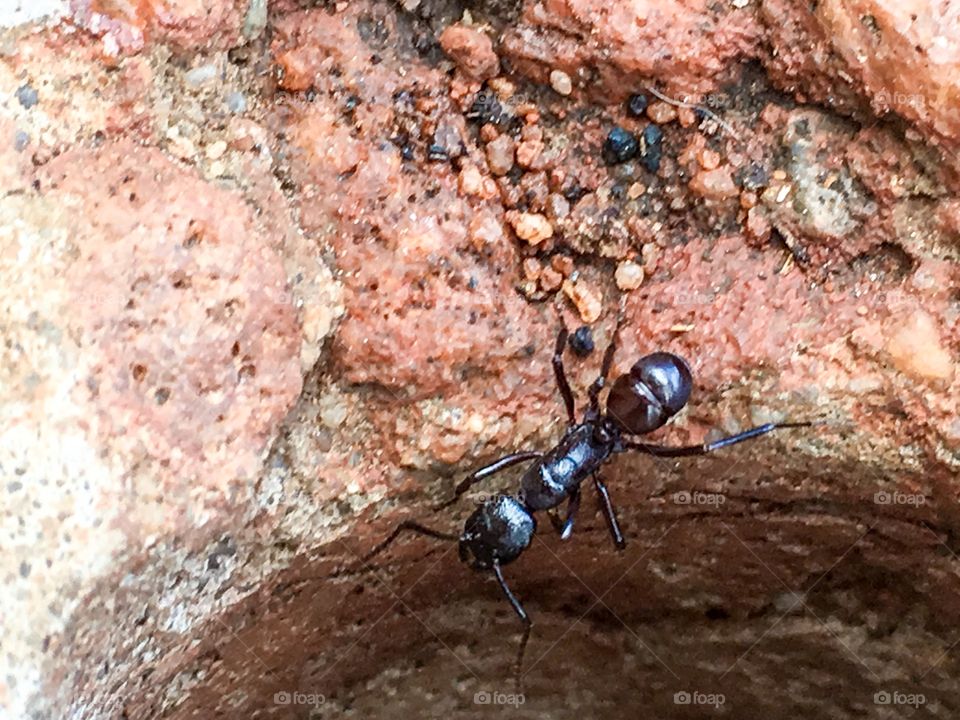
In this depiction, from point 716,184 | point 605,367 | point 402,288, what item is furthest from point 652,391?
point 402,288

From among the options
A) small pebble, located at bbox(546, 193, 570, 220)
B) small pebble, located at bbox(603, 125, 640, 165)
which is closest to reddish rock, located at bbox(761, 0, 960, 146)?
small pebble, located at bbox(603, 125, 640, 165)

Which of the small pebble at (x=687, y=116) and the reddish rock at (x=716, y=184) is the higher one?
the small pebble at (x=687, y=116)

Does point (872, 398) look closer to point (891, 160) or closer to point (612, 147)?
point (891, 160)

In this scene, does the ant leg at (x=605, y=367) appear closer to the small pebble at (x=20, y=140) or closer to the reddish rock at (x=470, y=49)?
the reddish rock at (x=470, y=49)

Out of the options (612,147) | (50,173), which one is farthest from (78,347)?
(612,147)

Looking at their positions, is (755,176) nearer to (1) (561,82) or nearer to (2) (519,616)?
(1) (561,82)

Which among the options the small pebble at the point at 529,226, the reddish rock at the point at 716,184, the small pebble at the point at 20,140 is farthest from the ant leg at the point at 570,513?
the small pebble at the point at 20,140

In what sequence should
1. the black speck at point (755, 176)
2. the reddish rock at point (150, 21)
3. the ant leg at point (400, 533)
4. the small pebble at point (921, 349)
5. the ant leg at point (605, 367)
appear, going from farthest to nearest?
the ant leg at point (400, 533)
the ant leg at point (605, 367)
the black speck at point (755, 176)
the small pebble at point (921, 349)
the reddish rock at point (150, 21)

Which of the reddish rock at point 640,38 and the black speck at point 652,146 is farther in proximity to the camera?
the black speck at point 652,146
